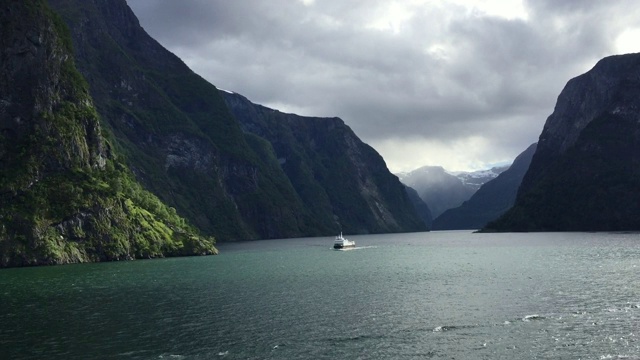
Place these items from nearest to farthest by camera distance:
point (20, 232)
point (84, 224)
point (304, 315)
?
point (304, 315), point (20, 232), point (84, 224)

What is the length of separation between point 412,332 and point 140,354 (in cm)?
3088

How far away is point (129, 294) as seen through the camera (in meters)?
98.9

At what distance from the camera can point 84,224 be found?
648 ft

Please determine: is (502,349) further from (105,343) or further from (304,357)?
(105,343)

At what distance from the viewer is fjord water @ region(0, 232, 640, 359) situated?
55344 millimetres

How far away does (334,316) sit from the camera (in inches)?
2879

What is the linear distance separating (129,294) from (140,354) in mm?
47639

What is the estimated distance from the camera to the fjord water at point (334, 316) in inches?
2179

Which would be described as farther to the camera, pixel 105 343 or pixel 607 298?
pixel 607 298

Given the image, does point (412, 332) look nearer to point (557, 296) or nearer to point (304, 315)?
point (304, 315)

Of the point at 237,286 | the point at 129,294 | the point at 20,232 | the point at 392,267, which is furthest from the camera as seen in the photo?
the point at 20,232

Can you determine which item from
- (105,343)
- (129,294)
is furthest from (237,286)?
(105,343)

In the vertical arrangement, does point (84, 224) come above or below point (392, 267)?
above

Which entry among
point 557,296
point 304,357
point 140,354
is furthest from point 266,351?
point 557,296
